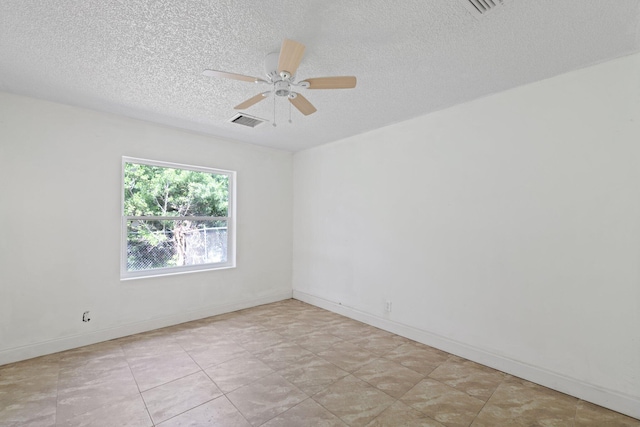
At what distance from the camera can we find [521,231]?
8.27 feet

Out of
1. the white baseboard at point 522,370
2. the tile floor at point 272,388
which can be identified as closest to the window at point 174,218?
the tile floor at point 272,388

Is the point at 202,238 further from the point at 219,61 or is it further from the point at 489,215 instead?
the point at 489,215

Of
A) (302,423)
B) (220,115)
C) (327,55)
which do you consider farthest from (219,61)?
(302,423)

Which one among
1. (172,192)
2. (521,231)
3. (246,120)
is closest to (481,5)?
(521,231)

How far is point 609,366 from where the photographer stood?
2080 mm

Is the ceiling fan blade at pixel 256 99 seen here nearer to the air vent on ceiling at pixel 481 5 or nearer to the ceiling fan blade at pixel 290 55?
the ceiling fan blade at pixel 290 55

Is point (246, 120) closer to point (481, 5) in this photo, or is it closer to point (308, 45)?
point (308, 45)

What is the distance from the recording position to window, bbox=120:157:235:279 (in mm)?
3535

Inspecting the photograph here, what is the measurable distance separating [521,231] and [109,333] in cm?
443

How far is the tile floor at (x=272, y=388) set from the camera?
1.94 meters

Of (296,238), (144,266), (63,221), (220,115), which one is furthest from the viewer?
(296,238)

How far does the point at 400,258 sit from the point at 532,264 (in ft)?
4.34

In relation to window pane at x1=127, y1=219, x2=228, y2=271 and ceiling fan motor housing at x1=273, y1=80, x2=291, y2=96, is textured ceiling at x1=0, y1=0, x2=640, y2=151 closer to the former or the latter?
ceiling fan motor housing at x1=273, y1=80, x2=291, y2=96

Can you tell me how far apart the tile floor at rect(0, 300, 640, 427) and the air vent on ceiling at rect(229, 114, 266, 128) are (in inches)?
102
